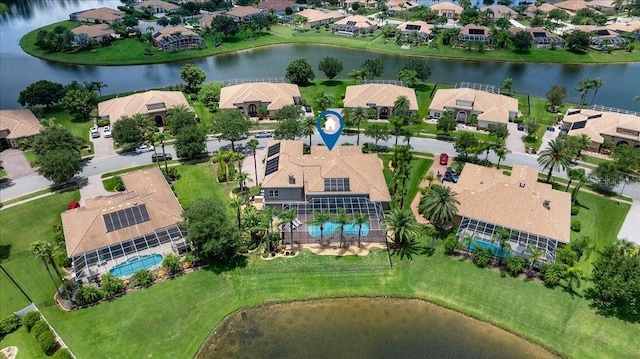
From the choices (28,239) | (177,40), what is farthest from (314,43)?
(28,239)

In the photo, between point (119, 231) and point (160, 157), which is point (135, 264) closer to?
point (119, 231)

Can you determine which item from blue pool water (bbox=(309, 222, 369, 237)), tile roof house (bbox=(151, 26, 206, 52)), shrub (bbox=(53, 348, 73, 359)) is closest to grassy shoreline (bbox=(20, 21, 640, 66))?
tile roof house (bbox=(151, 26, 206, 52))

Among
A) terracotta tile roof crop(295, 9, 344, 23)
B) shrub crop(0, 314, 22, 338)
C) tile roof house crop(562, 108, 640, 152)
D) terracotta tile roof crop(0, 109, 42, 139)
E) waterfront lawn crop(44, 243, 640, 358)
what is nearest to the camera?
shrub crop(0, 314, 22, 338)

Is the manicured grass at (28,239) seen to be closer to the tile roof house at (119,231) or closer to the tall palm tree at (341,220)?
the tile roof house at (119,231)

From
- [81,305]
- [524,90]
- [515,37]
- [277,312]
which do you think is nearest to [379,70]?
[524,90]

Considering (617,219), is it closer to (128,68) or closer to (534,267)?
(534,267)

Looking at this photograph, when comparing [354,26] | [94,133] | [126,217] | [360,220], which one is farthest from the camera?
[354,26]

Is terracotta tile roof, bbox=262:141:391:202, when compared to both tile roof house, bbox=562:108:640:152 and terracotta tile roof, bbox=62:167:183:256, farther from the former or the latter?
tile roof house, bbox=562:108:640:152
